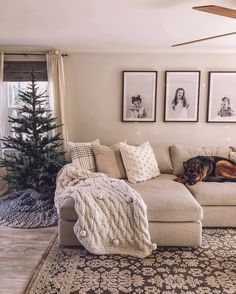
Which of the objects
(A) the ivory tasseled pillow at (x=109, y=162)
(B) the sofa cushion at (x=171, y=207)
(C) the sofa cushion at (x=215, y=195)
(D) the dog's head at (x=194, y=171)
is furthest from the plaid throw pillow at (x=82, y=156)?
(C) the sofa cushion at (x=215, y=195)

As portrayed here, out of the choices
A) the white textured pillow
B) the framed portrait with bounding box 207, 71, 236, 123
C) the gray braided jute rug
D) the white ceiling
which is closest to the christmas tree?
the gray braided jute rug

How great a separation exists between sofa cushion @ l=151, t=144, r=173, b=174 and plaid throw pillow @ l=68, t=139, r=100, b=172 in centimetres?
88

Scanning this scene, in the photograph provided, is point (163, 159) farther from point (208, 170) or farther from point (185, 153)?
point (208, 170)

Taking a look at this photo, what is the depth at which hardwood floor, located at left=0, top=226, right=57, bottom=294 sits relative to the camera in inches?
86.4

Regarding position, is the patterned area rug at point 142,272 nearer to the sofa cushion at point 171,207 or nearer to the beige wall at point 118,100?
the sofa cushion at point 171,207

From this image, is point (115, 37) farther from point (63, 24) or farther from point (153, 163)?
point (153, 163)

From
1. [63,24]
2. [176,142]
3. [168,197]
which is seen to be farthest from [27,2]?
[176,142]

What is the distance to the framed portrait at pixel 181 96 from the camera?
165 inches

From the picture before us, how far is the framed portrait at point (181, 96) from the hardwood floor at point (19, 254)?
2335 millimetres

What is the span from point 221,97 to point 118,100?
1504 mm

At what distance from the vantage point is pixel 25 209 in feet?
12.0

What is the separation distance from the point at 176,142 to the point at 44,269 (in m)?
2.68

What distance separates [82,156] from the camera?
11.8 ft

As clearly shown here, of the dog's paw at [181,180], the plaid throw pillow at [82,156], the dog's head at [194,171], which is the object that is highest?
the plaid throw pillow at [82,156]
